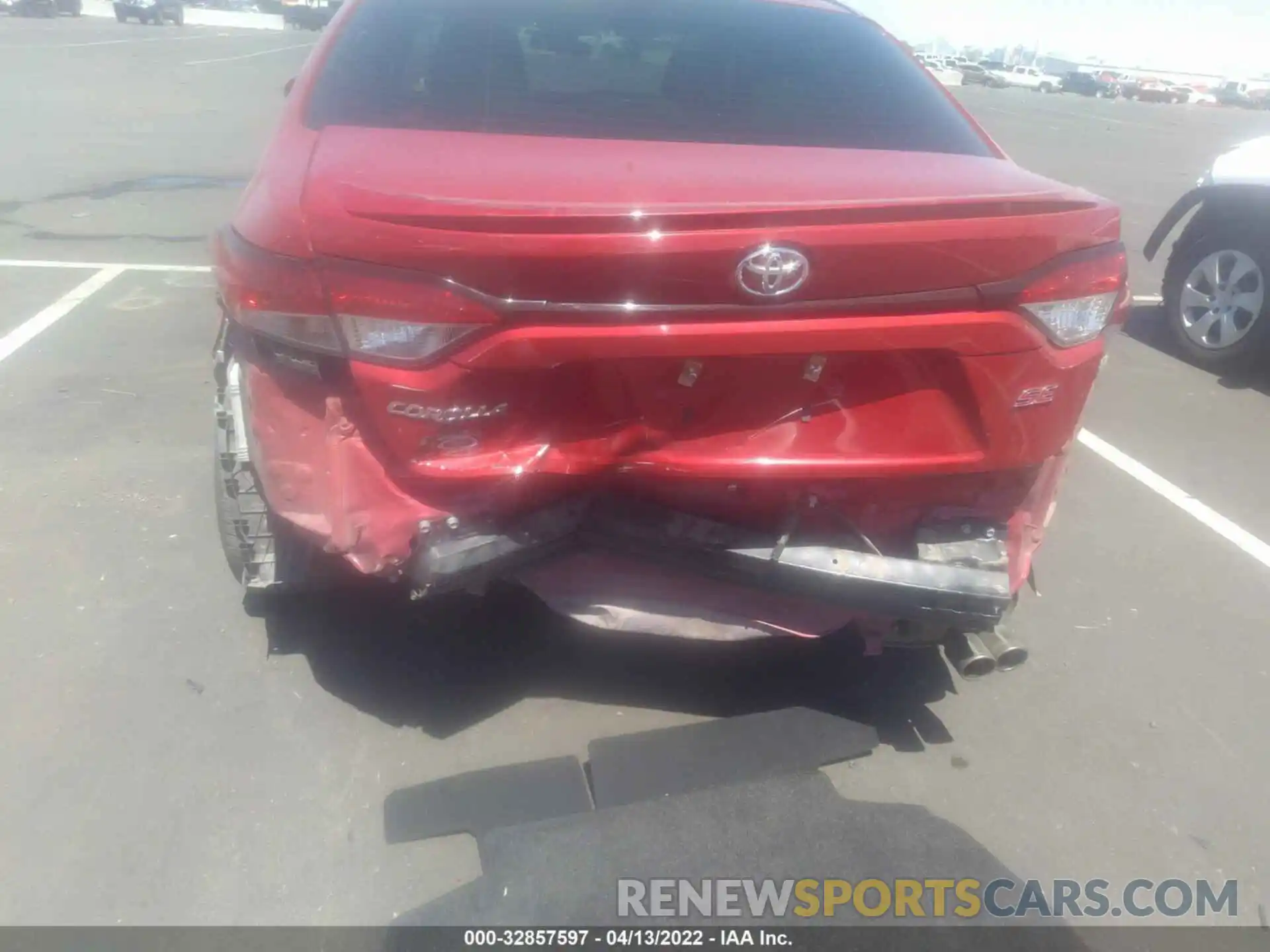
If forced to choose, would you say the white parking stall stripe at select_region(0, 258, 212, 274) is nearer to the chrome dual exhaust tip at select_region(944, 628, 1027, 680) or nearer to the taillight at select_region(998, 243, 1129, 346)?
the chrome dual exhaust tip at select_region(944, 628, 1027, 680)

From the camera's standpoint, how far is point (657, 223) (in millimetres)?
2035

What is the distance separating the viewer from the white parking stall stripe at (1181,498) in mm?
3984

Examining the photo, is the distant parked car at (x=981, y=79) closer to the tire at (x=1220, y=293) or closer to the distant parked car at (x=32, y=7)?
the distant parked car at (x=32, y=7)

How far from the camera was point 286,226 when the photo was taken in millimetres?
2121

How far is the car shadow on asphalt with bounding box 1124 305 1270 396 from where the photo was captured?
589 cm

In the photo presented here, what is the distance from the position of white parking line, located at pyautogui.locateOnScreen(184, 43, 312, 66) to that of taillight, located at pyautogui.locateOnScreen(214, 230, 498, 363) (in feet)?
87.0

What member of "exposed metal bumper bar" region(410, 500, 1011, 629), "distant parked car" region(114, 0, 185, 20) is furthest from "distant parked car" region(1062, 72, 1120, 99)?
"exposed metal bumper bar" region(410, 500, 1011, 629)

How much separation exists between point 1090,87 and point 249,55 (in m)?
49.4

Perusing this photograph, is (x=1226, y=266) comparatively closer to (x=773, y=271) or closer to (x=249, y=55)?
(x=773, y=271)

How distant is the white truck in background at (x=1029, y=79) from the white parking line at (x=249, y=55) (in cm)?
4250

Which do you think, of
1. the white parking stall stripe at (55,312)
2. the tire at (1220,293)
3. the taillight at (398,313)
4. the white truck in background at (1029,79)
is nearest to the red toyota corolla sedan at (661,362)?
the taillight at (398,313)

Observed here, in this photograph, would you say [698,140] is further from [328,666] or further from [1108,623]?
[1108,623]

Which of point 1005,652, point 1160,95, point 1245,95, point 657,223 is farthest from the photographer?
point 1245,95

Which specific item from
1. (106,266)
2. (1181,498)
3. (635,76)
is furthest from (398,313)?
(106,266)
